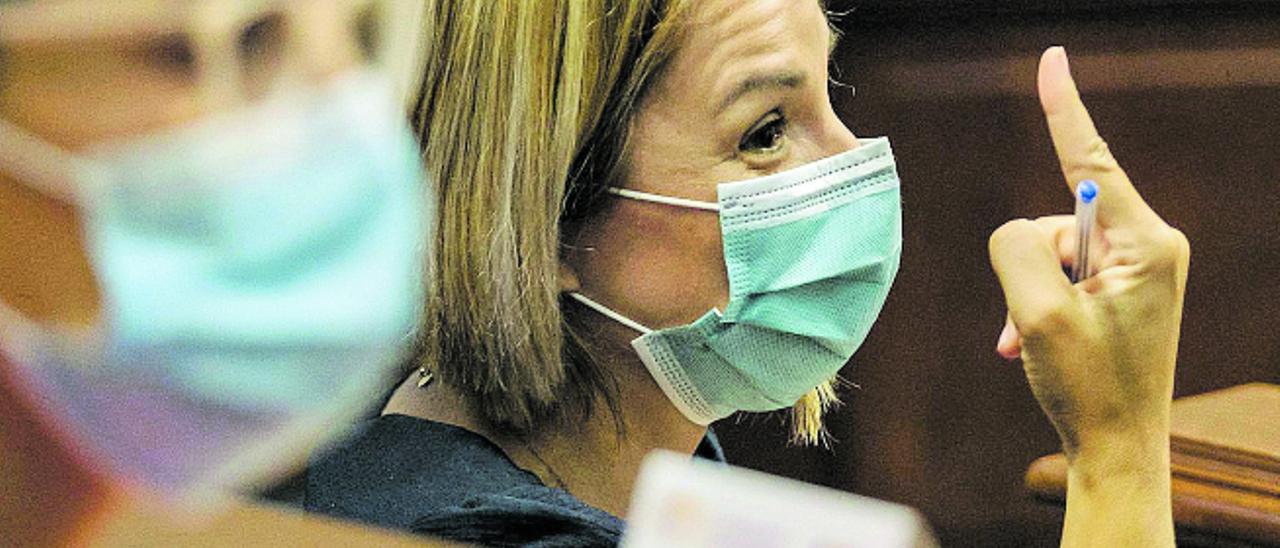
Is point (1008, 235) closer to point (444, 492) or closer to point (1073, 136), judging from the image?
point (1073, 136)

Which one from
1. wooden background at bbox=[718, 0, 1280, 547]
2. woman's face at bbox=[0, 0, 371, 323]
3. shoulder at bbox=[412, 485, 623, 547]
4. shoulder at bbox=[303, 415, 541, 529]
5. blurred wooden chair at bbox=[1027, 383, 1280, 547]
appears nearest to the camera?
woman's face at bbox=[0, 0, 371, 323]

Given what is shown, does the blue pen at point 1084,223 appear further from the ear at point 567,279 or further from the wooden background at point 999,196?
the wooden background at point 999,196

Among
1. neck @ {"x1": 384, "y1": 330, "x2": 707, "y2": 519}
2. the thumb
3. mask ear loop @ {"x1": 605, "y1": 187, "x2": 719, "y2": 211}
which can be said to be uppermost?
the thumb

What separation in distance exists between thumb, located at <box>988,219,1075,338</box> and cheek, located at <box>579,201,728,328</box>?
0.31 meters

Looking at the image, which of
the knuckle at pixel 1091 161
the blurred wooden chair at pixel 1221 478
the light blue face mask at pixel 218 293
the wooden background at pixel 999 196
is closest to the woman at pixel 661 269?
the knuckle at pixel 1091 161

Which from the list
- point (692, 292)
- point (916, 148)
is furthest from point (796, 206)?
point (916, 148)

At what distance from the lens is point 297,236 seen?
477 mm

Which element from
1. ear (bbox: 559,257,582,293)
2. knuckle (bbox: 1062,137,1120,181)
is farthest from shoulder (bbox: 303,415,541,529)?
knuckle (bbox: 1062,137,1120,181)

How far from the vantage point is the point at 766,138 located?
52.4 inches

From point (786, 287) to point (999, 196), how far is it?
86 cm

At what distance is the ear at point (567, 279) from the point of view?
130cm

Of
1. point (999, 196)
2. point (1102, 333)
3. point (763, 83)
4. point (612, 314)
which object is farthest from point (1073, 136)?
point (999, 196)

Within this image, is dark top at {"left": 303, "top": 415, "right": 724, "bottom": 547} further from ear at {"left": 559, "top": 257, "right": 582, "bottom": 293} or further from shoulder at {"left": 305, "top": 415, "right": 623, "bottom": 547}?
ear at {"left": 559, "top": 257, "right": 582, "bottom": 293}

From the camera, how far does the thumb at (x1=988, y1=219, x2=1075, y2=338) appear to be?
41.0 inches
